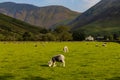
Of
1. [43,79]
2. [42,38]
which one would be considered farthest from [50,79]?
[42,38]

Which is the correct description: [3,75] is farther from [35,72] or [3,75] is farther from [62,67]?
[62,67]

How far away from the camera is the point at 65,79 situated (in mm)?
Result: 23062

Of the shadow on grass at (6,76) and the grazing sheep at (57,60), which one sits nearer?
the shadow on grass at (6,76)

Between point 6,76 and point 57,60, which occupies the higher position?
point 57,60

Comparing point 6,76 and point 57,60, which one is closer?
point 6,76

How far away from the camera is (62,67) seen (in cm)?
3017

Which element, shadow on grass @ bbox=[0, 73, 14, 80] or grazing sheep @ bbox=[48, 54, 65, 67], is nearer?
shadow on grass @ bbox=[0, 73, 14, 80]

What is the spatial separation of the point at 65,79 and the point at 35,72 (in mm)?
4814

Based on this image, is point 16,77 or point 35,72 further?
point 35,72

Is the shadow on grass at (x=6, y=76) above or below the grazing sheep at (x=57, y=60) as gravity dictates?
below

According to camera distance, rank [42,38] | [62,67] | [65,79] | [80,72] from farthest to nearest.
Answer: [42,38], [62,67], [80,72], [65,79]

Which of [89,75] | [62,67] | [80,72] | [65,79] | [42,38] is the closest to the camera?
[65,79]

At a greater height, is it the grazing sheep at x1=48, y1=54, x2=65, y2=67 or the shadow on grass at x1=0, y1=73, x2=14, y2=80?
the grazing sheep at x1=48, y1=54, x2=65, y2=67

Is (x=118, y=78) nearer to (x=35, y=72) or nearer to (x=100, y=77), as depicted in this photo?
(x=100, y=77)
